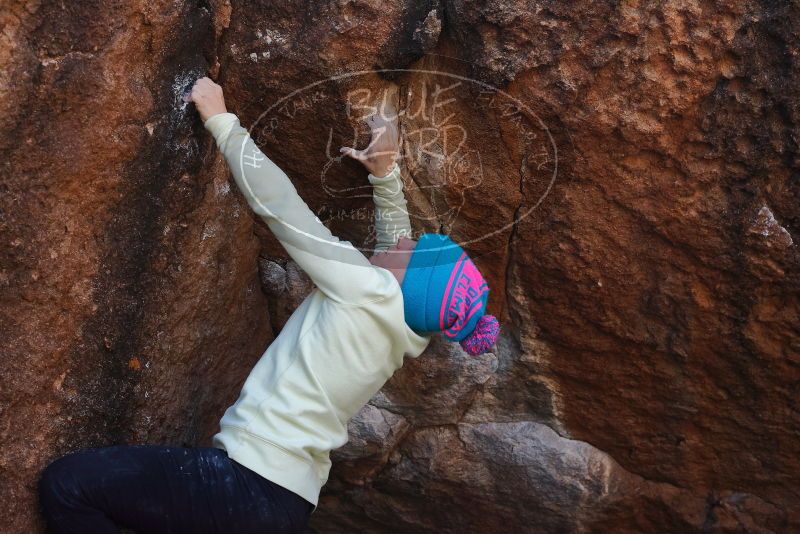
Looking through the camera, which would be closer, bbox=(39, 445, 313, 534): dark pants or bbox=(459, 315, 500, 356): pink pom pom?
bbox=(39, 445, 313, 534): dark pants

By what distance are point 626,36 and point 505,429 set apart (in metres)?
1.12

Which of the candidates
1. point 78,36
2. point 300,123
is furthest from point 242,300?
point 78,36

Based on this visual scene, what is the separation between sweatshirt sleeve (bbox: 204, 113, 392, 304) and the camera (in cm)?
171

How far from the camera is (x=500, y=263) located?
7.07ft

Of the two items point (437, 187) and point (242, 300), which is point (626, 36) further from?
point (242, 300)

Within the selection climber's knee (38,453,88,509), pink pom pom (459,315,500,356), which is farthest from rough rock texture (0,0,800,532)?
pink pom pom (459,315,500,356)

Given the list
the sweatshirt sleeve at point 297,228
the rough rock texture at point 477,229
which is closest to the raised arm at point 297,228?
the sweatshirt sleeve at point 297,228

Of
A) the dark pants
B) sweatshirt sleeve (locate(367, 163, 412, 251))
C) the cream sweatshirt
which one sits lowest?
the dark pants

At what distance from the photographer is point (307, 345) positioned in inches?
69.5

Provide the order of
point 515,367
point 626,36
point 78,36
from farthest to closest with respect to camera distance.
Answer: point 515,367, point 626,36, point 78,36

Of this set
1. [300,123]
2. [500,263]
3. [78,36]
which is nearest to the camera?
[78,36]

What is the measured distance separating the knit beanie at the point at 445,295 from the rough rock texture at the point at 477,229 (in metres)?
0.27

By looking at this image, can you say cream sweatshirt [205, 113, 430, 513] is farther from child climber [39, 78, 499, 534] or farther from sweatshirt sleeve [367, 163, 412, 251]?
sweatshirt sleeve [367, 163, 412, 251]

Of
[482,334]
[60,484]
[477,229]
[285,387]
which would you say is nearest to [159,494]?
[60,484]
